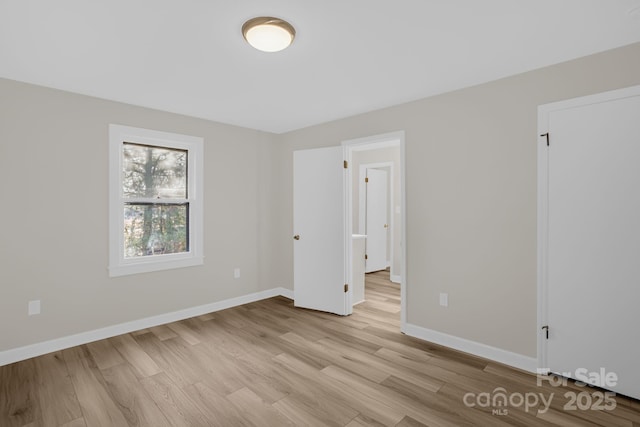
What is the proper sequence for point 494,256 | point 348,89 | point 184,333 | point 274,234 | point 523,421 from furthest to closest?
1. point 274,234
2. point 184,333
3. point 348,89
4. point 494,256
5. point 523,421

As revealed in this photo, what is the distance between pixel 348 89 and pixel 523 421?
290cm

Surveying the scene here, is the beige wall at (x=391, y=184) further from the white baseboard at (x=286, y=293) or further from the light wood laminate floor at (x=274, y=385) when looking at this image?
the light wood laminate floor at (x=274, y=385)

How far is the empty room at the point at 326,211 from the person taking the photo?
2.01 m

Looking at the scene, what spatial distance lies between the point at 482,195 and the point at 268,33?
7.32ft

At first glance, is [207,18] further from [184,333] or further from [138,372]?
[184,333]

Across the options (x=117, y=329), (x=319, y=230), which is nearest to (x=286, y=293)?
(x=319, y=230)

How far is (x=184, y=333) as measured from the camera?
337cm

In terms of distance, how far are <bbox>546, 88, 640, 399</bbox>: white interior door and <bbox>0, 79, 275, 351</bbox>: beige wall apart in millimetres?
3697

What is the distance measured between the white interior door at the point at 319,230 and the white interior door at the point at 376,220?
2336 millimetres

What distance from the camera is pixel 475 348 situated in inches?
112

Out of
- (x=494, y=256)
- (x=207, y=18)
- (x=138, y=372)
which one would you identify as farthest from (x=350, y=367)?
(x=207, y=18)

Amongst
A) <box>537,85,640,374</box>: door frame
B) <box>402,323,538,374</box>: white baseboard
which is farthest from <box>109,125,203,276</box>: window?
<box>537,85,640,374</box>: door frame

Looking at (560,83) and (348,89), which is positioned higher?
(348,89)

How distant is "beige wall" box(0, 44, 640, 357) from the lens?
102 inches
